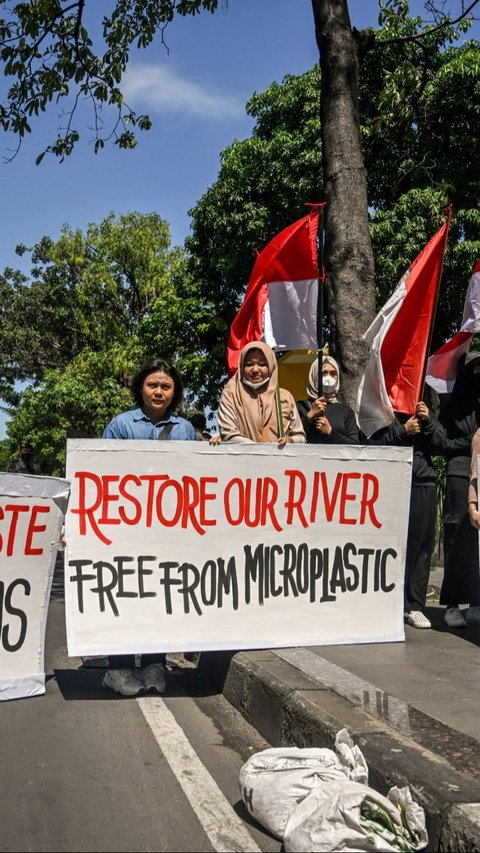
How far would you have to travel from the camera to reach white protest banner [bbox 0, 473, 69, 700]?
4527mm

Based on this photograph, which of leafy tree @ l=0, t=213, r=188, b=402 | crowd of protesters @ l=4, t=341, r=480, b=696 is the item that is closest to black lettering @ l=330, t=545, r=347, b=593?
crowd of protesters @ l=4, t=341, r=480, b=696

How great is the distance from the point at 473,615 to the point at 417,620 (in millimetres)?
436

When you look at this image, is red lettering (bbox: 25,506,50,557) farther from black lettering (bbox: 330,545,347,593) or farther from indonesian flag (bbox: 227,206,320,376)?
indonesian flag (bbox: 227,206,320,376)

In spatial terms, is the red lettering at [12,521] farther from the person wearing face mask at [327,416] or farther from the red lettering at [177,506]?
the person wearing face mask at [327,416]

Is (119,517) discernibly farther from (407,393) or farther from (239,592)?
(407,393)

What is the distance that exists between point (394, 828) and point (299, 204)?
17.5m

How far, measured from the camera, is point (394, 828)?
9.94 ft

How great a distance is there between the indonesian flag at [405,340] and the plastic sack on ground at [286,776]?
9.35 feet

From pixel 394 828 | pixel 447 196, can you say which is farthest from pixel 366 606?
pixel 447 196

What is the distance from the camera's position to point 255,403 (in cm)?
563

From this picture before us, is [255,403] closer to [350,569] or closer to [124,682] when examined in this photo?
[350,569]

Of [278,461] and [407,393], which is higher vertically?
[407,393]

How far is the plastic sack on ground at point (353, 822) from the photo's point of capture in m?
2.88

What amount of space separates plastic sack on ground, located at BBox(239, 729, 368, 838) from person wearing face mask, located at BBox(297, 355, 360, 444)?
114 inches
